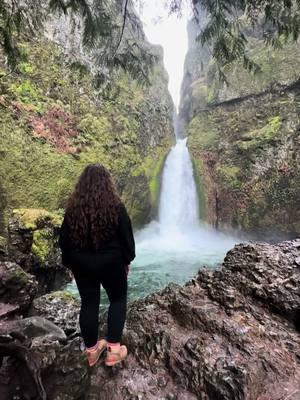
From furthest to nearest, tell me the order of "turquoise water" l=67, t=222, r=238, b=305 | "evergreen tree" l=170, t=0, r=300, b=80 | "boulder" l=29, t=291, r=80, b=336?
"turquoise water" l=67, t=222, r=238, b=305 → "boulder" l=29, t=291, r=80, b=336 → "evergreen tree" l=170, t=0, r=300, b=80

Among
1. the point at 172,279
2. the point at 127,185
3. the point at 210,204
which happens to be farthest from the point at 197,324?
the point at 210,204

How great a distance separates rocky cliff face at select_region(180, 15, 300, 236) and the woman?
388 inches

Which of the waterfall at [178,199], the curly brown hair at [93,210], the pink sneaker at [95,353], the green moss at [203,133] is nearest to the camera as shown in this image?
the curly brown hair at [93,210]

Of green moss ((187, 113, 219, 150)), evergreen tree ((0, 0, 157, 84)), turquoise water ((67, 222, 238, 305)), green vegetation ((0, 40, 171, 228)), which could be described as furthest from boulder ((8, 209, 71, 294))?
green moss ((187, 113, 219, 150))

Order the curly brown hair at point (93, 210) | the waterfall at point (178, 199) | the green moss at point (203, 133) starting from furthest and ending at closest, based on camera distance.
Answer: the green moss at point (203, 133) → the waterfall at point (178, 199) → the curly brown hair at point (93, 210)

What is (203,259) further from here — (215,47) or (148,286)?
(215,47)

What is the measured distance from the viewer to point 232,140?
47.2 ft

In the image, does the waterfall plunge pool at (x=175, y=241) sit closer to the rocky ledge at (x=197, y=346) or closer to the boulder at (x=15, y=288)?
the boulder at (x=15, y=288)

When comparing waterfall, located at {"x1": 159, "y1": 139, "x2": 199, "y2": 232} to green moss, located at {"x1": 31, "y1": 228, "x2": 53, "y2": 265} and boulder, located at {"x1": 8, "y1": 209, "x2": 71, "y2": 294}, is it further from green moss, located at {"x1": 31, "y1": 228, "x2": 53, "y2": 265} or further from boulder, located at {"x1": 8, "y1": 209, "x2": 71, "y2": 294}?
green moss, located at {"x1": 31, "y1": 228, "x2": 53, "y2": 265}

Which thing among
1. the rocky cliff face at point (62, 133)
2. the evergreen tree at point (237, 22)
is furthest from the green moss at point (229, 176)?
the evergreen tree at point (237, 22)

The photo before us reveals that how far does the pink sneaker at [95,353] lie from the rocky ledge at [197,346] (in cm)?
7

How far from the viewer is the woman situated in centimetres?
269

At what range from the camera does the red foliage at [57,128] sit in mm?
9836

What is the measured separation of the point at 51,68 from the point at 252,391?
11.6m
